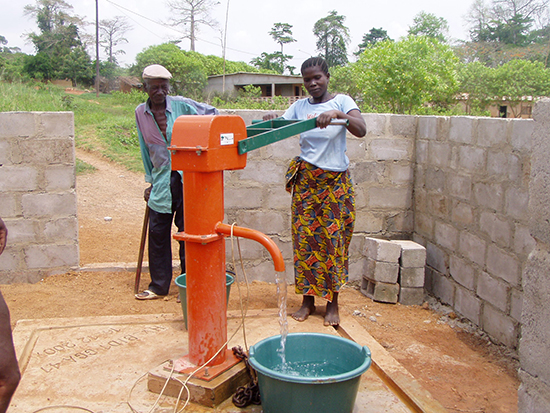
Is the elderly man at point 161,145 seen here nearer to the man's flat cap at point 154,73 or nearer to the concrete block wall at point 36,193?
the man's flat cap at point 154,73

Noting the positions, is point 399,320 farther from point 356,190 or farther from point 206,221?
point 206,221

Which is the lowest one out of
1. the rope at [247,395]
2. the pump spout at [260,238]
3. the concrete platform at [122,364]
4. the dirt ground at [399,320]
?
the dirt ground at [399,320]

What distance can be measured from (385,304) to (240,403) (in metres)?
2.45

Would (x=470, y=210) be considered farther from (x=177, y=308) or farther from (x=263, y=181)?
(x=177, y=308)

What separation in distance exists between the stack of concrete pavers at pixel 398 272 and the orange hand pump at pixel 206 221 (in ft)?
7.56

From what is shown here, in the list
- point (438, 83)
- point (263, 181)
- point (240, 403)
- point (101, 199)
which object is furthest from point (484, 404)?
point (438, 83)

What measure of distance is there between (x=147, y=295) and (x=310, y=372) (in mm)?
2138

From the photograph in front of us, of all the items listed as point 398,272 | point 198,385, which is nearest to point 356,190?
point 398,272

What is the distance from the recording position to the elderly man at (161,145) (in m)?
3.96

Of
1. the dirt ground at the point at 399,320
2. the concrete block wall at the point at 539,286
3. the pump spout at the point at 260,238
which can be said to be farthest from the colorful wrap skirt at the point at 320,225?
the concrete block wall at the point at 539,286

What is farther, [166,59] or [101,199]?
[166,59]

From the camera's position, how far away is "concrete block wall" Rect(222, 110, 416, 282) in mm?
4730

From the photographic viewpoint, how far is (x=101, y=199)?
8.87 meters

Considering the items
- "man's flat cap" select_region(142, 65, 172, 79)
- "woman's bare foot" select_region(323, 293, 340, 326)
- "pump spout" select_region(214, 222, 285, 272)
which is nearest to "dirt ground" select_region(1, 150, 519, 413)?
"woman's bare foot" select_region(323, 293, 340, 326)
